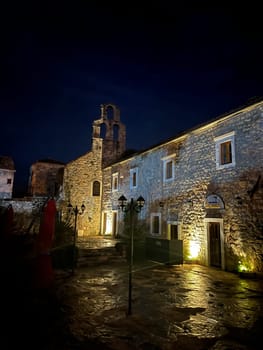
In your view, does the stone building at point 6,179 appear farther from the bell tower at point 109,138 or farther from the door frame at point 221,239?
the door frame at point 221,239

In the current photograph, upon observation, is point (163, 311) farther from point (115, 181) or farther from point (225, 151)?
point (115, 181)

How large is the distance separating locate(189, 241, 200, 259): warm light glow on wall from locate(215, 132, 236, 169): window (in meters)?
4.15

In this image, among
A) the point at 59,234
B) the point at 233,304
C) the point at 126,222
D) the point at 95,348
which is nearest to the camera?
the point at 95,348

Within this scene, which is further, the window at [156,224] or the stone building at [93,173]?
the stone building at [93,173]

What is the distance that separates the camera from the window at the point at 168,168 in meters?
14.3

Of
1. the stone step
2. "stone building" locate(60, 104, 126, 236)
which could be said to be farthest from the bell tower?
the stone step

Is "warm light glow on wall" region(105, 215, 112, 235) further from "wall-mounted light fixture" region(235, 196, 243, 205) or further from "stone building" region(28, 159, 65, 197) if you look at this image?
"wall-mounted light fixture" region(235, 196, 243, 205)

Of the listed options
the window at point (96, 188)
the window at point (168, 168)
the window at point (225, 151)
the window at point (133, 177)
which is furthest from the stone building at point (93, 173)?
the window at point (225, 151)

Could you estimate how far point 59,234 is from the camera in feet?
46.2

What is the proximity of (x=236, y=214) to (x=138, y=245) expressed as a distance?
19.5ft

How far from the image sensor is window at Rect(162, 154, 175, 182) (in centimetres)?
1435

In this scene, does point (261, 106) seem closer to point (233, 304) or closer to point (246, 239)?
point (246, 239)

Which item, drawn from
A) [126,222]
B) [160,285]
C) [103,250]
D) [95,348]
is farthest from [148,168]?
[95,348]

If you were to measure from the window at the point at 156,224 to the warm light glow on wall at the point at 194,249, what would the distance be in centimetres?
286
